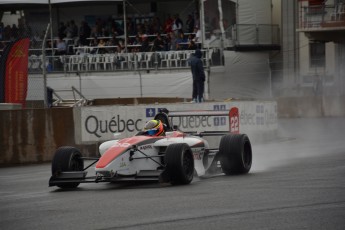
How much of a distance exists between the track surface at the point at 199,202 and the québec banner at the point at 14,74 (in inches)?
311

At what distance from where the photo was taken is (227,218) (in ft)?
32.0

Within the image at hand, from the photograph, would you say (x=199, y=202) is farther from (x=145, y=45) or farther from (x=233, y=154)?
(x=145, y=45)

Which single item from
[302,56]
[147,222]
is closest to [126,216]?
[147,222]

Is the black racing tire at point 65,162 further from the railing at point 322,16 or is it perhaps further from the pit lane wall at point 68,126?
the railing at point 322,16

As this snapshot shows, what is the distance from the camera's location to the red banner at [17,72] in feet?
81.8

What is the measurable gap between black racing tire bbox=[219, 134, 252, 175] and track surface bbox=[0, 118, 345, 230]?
250mm

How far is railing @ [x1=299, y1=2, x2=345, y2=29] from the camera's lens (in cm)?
3619

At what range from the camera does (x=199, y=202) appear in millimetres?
11164

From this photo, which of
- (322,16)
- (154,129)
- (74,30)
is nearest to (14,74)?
(74,30)

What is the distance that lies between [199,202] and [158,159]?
3.19m

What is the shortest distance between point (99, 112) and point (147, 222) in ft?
37.2

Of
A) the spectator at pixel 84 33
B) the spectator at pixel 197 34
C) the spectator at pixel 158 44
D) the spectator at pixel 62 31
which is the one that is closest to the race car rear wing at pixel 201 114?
the spectator at pixel 158 44

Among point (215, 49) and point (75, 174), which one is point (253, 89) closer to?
point (215, 49)

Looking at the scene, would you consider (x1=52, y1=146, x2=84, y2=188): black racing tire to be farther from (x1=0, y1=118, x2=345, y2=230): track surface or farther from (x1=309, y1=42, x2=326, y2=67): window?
(x1=309, y1=42, x2=326, y2=67): window
